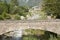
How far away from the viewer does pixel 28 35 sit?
14773 mm

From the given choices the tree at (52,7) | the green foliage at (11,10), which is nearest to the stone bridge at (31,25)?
the green foliage at (11,10)

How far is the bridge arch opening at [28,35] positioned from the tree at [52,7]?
1.88 meters

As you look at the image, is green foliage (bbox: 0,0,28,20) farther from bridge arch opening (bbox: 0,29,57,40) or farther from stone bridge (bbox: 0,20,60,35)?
stone bridge (bbox: 0,20,60,35)

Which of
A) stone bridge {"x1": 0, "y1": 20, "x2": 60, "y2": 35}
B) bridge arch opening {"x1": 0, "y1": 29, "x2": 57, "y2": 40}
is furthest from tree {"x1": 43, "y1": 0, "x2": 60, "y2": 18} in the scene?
stone bridge {"x1": 0, "y1": 20, "x2": 60, "y2": 35}

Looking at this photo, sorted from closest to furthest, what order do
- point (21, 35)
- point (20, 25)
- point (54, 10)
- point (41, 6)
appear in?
point (20, 25), point (21, 35), point (54, 10), point (41, 6)

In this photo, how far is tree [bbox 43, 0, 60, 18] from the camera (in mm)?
16125

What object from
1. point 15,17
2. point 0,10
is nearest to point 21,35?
point 15,17

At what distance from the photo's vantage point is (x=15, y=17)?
1552 cm

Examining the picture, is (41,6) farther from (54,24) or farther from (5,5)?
(54,24)

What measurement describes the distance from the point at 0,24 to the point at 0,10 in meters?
2.80

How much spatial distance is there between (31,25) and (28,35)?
1401mm

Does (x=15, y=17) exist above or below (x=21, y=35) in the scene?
above

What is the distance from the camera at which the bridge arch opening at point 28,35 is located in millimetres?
14547

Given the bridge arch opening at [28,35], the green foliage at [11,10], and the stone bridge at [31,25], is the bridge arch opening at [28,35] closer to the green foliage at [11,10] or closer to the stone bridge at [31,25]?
the stone bridge at [31,25]
